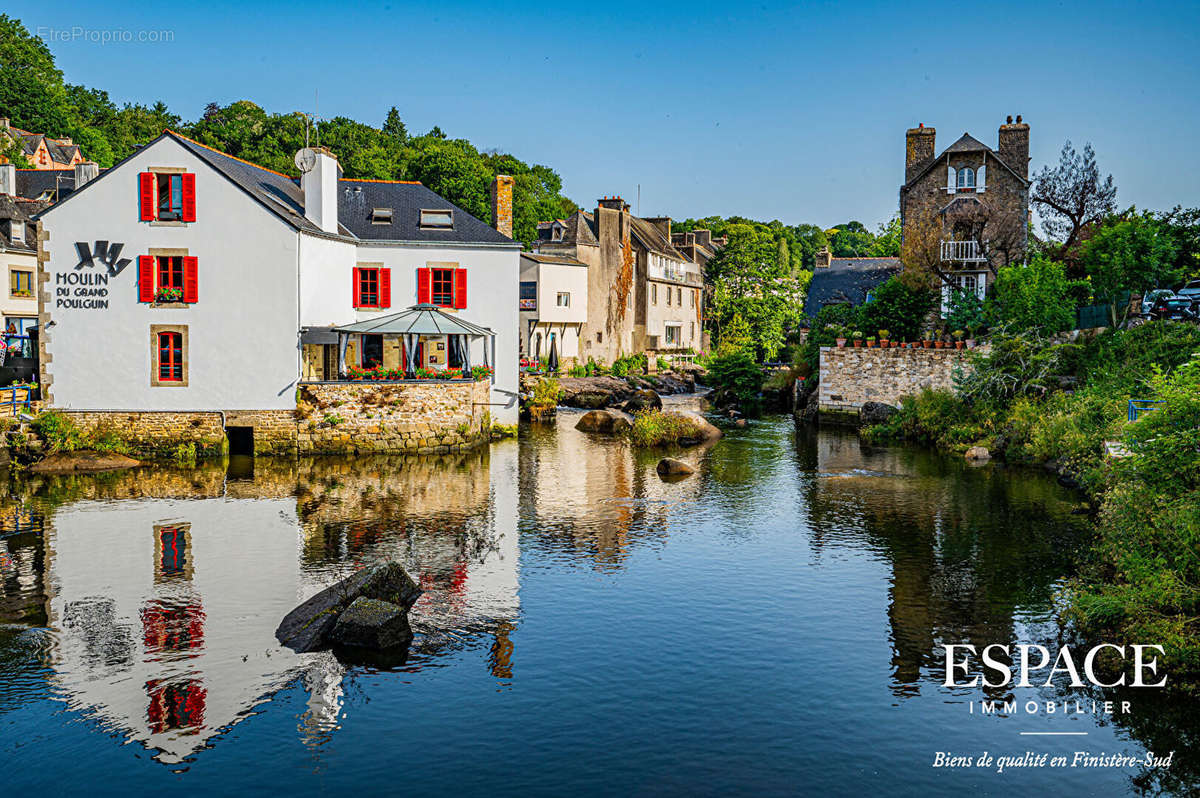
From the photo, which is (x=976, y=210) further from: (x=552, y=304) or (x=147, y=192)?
(x=147, y=192)

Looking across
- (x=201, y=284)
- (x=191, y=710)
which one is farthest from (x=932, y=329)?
(x=191, y=710)

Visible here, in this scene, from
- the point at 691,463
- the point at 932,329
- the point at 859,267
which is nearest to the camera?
the point at 691,463

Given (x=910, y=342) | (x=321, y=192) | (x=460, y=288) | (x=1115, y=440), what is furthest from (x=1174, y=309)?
(x=321, y=192)

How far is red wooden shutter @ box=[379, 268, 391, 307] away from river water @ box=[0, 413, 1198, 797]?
10.8 metres

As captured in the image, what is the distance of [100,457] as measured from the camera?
2977 cm

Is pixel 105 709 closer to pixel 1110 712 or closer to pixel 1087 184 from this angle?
pixel 1110 712

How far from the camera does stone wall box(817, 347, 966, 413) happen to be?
1533 inches

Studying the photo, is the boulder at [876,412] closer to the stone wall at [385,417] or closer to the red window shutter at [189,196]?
the stone wall at [385,417]

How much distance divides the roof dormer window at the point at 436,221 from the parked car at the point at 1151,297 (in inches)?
977

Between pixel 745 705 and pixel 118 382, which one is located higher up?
pixel 118 382

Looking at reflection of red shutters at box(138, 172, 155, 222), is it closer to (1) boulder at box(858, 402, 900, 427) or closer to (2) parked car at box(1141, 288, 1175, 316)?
(1) boulder at box(858, 402, 900, 427)

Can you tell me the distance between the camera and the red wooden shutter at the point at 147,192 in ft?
99.0

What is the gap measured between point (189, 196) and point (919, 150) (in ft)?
112

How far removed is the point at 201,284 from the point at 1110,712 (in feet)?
90.7
